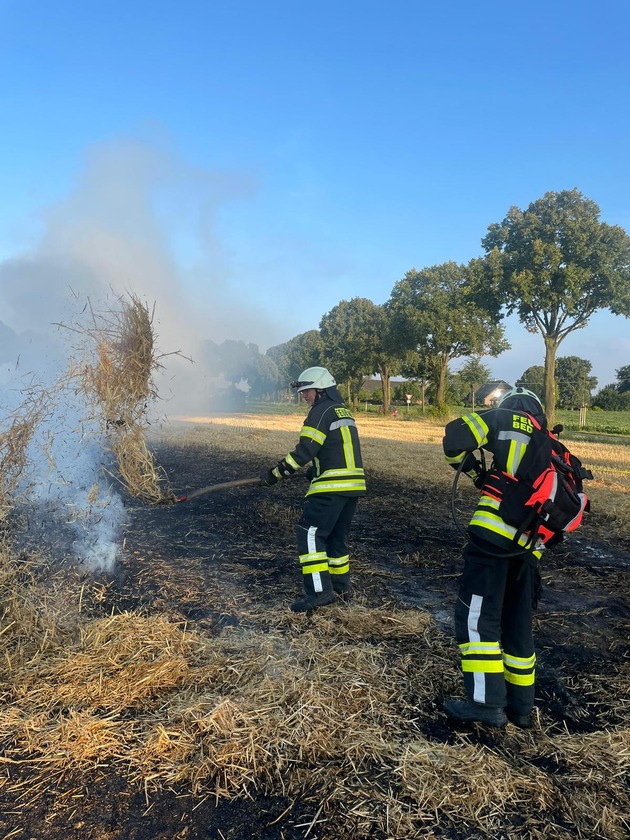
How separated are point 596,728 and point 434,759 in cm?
118

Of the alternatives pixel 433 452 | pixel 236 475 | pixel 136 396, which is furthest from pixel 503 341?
pixel 136 396

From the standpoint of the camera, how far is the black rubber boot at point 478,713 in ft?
11.1

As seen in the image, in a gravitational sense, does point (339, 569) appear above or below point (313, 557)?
below

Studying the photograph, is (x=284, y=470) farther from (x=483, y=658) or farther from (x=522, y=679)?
(x=522, y=679)

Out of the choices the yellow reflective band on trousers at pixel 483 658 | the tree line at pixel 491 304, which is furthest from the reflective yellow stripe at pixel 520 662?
the tree line at pixel 491 304

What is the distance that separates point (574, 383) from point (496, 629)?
83.3 metres

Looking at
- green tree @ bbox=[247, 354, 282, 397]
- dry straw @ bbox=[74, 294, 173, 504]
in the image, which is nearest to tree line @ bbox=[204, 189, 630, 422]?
dry straw @ bbox=[74, 294, 173, 504]

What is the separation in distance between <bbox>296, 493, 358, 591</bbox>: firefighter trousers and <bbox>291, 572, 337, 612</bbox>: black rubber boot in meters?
0.05

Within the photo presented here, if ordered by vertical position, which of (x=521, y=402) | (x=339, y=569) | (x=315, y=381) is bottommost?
(x=339, y=569)

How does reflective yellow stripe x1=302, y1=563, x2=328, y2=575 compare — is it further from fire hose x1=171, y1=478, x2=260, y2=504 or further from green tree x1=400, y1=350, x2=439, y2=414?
green tree x1=400, y1=350, x2=439, y2=414

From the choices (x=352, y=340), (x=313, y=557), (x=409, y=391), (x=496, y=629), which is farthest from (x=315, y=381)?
(x=409, y=391)

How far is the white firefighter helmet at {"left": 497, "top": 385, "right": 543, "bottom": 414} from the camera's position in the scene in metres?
3.74

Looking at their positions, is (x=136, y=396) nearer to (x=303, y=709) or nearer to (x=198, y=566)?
(x=198, y=566)

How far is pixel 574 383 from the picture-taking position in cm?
7881
